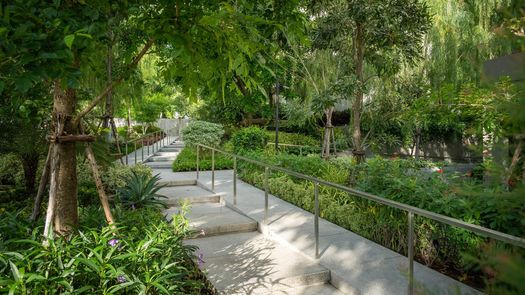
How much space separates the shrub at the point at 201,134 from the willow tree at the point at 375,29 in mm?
7423

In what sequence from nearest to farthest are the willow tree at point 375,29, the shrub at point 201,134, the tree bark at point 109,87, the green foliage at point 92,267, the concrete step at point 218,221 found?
the green foliage at point 92,267, the tree bark at point 109,87, the concrete step at point 218,221, the willow tree at point 375,29, the shrub at point 201,134

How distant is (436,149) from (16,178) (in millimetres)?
17175

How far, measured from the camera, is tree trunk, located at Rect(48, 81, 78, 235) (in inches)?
133

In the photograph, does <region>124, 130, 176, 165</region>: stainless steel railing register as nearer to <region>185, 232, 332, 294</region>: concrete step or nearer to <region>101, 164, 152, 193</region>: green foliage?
<region>101, 164, 152, 193</region>: green foliage

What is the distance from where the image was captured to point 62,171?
136 inches

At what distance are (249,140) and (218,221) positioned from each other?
757 centimetres

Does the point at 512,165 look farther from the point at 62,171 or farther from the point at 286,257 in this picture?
the point at 286,257

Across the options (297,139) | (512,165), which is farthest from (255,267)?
(297,139)

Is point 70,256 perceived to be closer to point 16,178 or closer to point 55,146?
point 55,146

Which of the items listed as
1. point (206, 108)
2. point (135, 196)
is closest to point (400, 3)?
point (135, 196)

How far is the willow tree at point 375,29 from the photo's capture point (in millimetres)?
7750

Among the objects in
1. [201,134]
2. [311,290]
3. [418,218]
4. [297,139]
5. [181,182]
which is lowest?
[311,290]

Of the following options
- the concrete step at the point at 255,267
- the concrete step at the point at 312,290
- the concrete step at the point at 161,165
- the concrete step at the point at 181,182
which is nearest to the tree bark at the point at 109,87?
the concrete step at the point at 255,267

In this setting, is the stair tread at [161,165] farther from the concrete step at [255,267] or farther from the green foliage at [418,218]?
the concrete step at [255,267]
